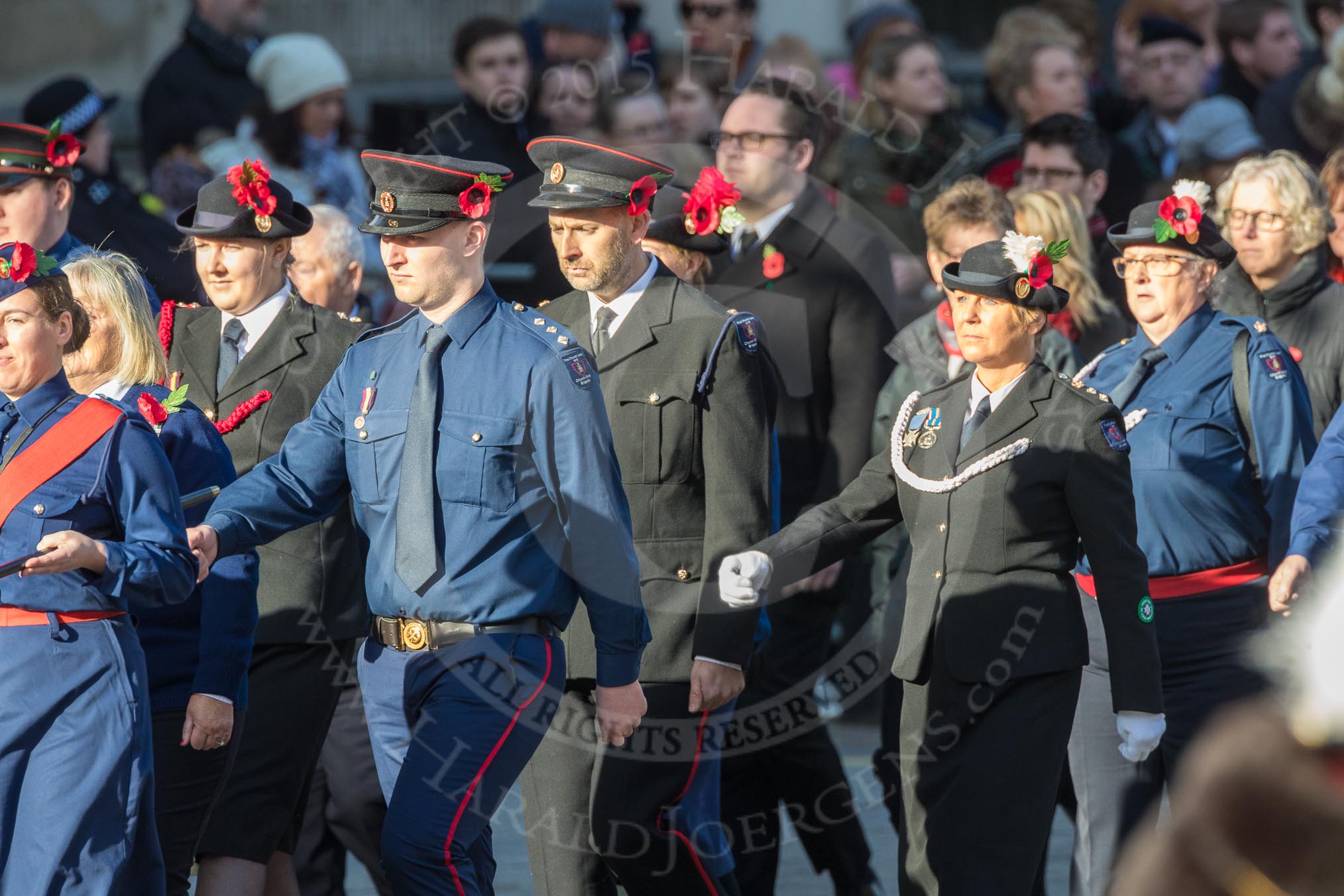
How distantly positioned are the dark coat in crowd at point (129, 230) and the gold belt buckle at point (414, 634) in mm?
3816

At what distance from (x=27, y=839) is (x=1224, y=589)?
133 inches

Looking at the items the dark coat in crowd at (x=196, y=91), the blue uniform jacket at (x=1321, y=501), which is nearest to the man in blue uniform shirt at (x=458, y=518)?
the blue uniform jacket at (x=1321, y=501)

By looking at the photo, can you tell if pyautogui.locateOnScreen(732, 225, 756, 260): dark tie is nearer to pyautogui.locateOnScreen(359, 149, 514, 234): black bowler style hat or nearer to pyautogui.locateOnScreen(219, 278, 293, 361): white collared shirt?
pyautogui.locateOnScreen(219, 278, 293, 361): white collared shirt

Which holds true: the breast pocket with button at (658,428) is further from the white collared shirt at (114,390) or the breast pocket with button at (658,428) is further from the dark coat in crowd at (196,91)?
the dark coat in crowd at (196,91)

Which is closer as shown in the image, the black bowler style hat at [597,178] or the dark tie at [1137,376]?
the black bowler style hat at [597,178]

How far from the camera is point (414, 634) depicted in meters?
4.68

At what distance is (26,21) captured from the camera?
15.9 m

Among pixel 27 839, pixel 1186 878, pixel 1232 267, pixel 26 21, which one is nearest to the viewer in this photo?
pixel 1186 878

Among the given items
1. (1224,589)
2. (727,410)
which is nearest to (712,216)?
(727,410)

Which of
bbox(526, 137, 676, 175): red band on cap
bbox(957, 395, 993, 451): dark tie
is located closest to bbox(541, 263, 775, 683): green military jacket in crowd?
bbox(526, 137, 676, 175): red band on cap

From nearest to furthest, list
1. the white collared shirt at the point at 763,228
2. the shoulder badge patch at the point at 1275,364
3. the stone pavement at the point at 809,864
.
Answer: the shoulder badge patch at the point at 1275,364 < the stone pavement at the point at 809,864 < the white collared shirt at the point at 763,228

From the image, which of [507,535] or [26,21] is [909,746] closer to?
[507,535]

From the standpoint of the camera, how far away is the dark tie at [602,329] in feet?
18.8

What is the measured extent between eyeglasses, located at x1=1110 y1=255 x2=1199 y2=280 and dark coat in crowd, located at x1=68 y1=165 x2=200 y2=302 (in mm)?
3838
